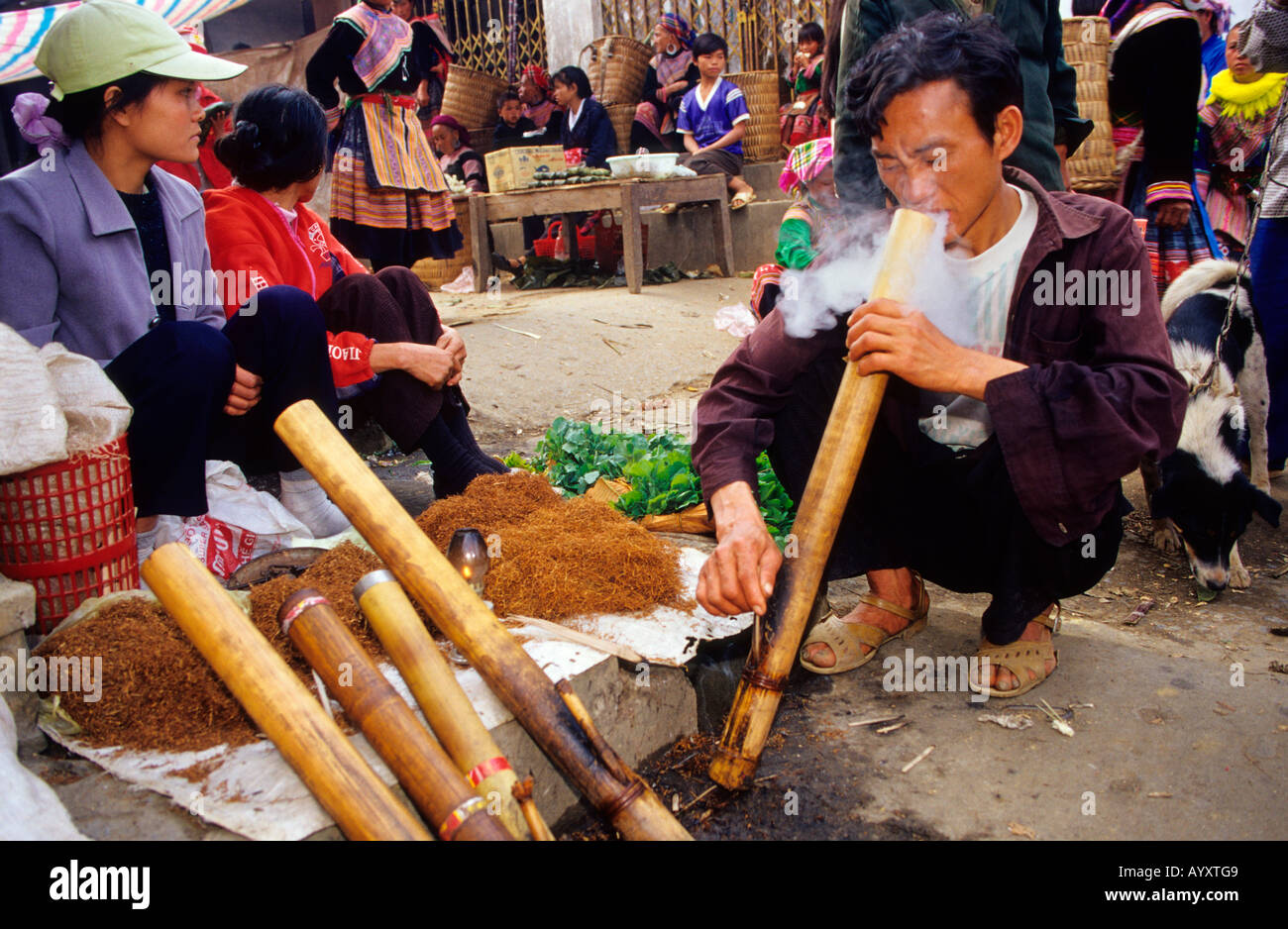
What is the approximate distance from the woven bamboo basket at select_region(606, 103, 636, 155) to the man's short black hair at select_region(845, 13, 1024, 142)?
9028 mm

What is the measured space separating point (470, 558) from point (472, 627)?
0.57m

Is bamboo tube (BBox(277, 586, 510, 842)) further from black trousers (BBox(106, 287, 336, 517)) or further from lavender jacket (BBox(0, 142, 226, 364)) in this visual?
lavender jacket (BBox(0, 142, 226, 364))

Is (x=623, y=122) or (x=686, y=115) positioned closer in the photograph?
(x=686, y=115)

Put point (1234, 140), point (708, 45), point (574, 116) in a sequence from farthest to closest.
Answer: point (574, 116) → point (708, 45) → point (1234, 140)

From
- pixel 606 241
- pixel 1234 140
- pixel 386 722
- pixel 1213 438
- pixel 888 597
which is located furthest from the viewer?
pixel 606 241

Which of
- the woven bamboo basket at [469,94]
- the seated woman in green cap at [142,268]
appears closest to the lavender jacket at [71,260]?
the seated woman in green cap at [142,268]

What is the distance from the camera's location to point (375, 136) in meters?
5.48

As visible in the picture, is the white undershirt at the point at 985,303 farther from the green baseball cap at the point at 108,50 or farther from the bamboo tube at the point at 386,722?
the green baseball cap at the point at 108,50

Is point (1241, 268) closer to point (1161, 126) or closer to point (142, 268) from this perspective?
point (1161, 126)

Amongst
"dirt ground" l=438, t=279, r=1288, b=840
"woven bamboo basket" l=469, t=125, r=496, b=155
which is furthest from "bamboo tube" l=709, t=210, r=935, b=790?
"woven bamboo basket" l=469, t=125, r=496, b=155

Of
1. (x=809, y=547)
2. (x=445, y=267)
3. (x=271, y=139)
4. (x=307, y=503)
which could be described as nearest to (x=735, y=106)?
(x=445, y=267)

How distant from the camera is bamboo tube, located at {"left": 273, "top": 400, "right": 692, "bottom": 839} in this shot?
5.31 ft

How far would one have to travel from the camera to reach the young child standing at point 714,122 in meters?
9.17
